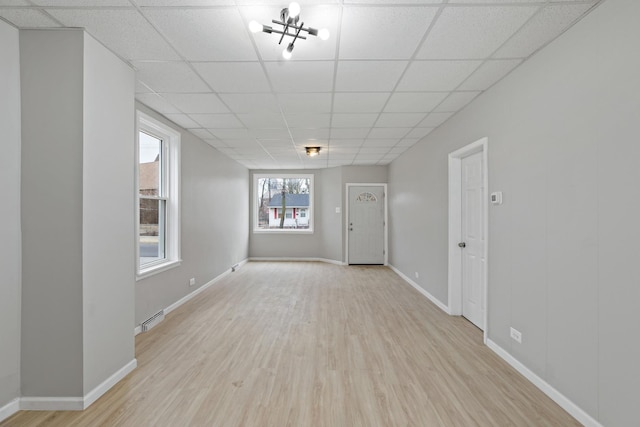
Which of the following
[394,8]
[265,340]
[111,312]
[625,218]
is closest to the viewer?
[625,218]

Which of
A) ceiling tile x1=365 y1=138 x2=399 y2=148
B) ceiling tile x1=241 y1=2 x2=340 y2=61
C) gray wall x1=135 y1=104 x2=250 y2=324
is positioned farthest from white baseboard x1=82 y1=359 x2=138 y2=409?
ceiling tile x1=365 y1=138 x2=399 y2=148

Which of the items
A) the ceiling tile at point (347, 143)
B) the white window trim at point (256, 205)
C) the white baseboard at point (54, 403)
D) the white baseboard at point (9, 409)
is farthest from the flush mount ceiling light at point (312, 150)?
the white baseboard at point (9, 409)

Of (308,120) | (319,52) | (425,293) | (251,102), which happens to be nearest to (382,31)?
(319,52)

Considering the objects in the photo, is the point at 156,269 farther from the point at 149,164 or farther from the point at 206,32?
the point at 206,32

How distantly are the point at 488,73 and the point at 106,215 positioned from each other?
3.36 m

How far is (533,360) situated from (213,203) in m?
4.98

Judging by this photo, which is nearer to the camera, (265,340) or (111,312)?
(111,312)

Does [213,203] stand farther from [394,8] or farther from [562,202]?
[562,202]

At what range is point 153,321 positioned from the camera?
3.56 metres

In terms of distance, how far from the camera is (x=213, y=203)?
219 inches

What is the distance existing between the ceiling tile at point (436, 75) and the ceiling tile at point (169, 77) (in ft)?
6.32

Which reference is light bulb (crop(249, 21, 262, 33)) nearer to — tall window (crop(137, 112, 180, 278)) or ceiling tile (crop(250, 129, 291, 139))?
tall window (crop(137, 112, 180, 278))

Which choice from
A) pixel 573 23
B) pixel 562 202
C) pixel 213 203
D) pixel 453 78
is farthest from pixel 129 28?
pixel 213 203

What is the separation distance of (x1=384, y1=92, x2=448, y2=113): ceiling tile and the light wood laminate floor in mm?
2537
